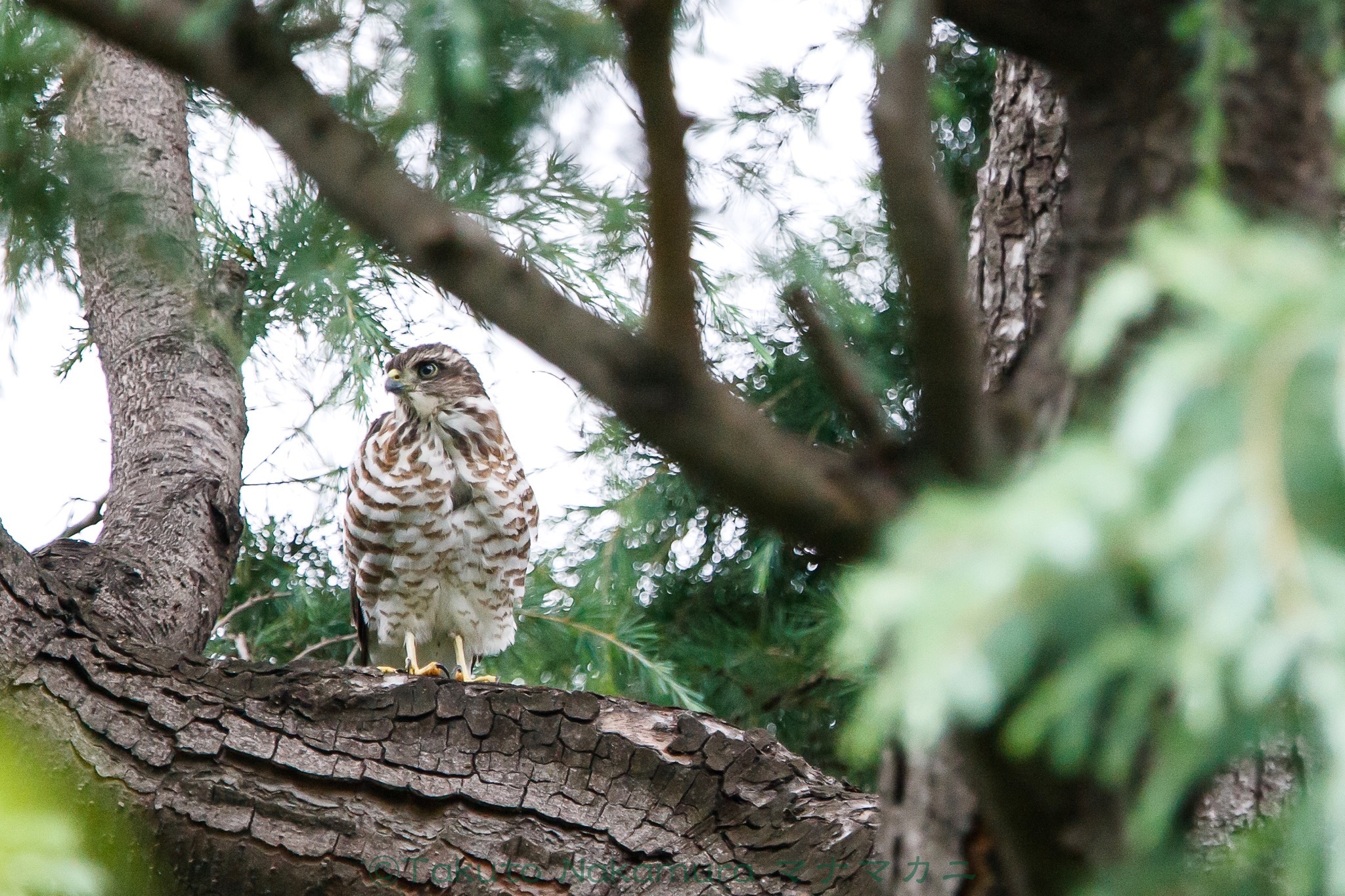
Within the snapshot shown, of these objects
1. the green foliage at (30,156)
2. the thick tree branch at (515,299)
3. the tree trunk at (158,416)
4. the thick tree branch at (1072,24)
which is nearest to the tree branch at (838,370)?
the thick tree branch at (515,299)

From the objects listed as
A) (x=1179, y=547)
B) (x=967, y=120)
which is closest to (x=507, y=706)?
(x=1179, y=547)

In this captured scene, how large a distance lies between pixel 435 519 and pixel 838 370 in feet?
10.3

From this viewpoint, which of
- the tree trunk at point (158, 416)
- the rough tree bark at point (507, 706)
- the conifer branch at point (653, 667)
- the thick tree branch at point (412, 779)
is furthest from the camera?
the conifer branch at point (653, 667)

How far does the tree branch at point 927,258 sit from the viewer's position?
101 centimetres

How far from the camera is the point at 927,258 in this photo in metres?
1.01

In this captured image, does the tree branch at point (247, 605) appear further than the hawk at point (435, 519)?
No

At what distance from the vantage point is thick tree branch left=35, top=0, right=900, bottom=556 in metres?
1.04

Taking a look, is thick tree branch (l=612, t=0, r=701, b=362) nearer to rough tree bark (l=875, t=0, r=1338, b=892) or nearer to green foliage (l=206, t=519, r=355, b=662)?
rough tree bark (l=875, t=0, r=1338, b=892)

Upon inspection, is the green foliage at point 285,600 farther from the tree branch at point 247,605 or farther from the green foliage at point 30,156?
the green foliage at point 30,156

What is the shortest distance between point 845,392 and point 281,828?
1.70m

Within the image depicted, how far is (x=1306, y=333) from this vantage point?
2.36 ft

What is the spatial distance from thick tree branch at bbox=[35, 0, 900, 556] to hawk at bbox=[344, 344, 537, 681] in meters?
2.76

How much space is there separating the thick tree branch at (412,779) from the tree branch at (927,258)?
1.33 m

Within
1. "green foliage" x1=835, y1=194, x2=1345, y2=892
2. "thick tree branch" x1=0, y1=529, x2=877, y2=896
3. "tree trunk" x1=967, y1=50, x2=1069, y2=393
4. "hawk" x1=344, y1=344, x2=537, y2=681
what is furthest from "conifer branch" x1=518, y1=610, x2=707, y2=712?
"green foliage" x1=835, y1=194, x2=1345, y2=892
